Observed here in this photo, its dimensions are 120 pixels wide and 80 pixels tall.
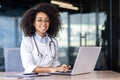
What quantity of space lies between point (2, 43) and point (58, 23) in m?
4.17

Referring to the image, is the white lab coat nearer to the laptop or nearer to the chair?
the laptop

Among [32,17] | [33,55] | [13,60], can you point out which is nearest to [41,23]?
[32,17]

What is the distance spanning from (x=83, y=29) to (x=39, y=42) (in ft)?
15.1

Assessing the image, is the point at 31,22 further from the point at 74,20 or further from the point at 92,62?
the point at 74,20

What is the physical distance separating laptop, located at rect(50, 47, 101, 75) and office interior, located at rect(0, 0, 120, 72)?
455 cm

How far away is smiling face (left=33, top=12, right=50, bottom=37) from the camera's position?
3332 mm

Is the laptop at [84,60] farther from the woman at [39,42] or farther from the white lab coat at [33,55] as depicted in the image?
the white lab coat at [33,55]

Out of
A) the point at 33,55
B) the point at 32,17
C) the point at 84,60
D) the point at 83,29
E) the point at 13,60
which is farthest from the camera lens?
Result: the point at 83,29

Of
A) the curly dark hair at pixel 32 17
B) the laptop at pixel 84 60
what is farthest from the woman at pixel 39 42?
the laptop at pixel 84 60

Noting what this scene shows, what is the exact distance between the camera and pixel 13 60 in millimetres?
3676


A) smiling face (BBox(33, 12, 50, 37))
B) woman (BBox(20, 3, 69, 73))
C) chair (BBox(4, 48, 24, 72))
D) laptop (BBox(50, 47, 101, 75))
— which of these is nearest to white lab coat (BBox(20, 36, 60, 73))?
woman (BBox(20, 3, 69, 73))

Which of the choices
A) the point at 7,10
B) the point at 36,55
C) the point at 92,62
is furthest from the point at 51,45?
the point at 7,10

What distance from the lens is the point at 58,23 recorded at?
363cm

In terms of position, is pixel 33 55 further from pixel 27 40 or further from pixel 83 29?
pixel 83 29
